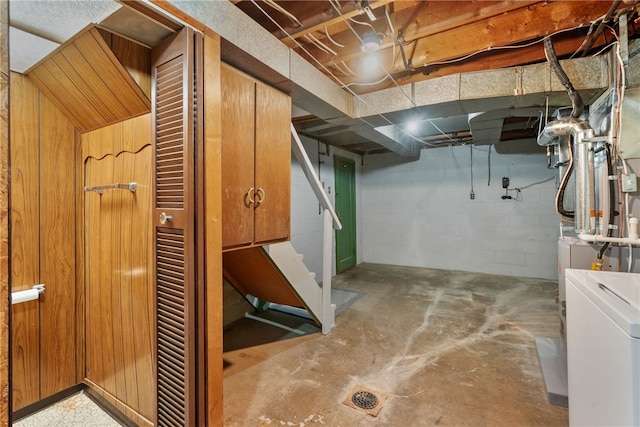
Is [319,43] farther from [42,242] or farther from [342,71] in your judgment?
[42,242]

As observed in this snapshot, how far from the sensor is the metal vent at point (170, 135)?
1.25 meters

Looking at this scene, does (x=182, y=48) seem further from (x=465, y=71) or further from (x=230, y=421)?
(x=465, y=71)

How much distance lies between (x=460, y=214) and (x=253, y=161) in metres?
4.54

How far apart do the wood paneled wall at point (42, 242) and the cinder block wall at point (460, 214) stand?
192 inches

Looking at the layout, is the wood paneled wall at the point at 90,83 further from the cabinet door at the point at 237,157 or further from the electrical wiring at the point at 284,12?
the electrical wiring at the point at 284,12

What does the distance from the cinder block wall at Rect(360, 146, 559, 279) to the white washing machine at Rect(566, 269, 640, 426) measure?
3881mm

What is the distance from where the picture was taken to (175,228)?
1.27 m

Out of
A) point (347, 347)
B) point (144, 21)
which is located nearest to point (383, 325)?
point (347, 347)

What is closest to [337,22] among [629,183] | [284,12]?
[284,12]

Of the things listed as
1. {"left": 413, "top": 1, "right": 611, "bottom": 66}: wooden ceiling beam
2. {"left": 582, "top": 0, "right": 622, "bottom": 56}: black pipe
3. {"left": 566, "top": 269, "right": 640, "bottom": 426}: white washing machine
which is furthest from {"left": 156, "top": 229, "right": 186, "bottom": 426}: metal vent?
{"left": 582, "top": 0, "right": 622, "bottom": 56}: black pipe

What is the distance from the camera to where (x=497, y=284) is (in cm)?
430

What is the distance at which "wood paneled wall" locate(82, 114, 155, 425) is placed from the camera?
57.7 inches

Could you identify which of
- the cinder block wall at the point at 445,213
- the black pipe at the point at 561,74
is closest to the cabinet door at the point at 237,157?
the black pipe at the point at 561,74

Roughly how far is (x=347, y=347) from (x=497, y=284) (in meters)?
3.05
